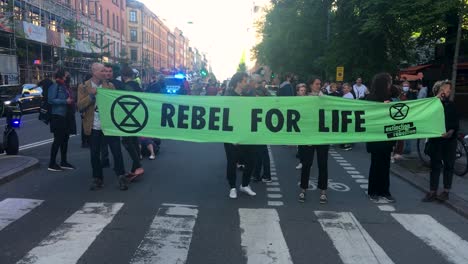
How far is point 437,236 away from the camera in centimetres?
543

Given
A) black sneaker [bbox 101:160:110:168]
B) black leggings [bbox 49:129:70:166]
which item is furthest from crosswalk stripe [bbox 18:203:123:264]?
black leggings [bbox 49:129:70:166]

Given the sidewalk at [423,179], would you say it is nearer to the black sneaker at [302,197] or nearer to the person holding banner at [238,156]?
the black sneaker at [302,197]

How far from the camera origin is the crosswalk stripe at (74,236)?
14.8 ft

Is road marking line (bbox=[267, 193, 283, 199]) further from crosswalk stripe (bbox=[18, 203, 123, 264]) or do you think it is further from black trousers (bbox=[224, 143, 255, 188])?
crosswalk stripe (bbox=[18, 203, 123, 264])

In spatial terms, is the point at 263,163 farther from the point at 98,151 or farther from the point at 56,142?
the point at 56,142

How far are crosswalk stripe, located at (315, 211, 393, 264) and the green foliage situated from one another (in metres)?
9.25

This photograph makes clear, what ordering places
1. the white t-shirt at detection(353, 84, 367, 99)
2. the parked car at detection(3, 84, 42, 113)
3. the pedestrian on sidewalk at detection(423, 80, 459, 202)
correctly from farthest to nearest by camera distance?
the parked car at detection(3, 84, 42, 113) < the white t-shirt at detection(353, 84, 367, 99) < the pedestrian on sidewalk at detection(423, 80, 459, 202)

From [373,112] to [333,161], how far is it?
3.65m

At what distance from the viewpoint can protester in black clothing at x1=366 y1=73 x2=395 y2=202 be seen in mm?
7094

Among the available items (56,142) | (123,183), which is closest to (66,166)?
(56,142)

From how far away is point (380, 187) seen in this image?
23.5 ft

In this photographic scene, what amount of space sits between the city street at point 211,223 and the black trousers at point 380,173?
247mm

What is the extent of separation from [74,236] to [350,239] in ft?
9.99

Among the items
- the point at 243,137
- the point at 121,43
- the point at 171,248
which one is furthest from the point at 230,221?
the point at 121,43
